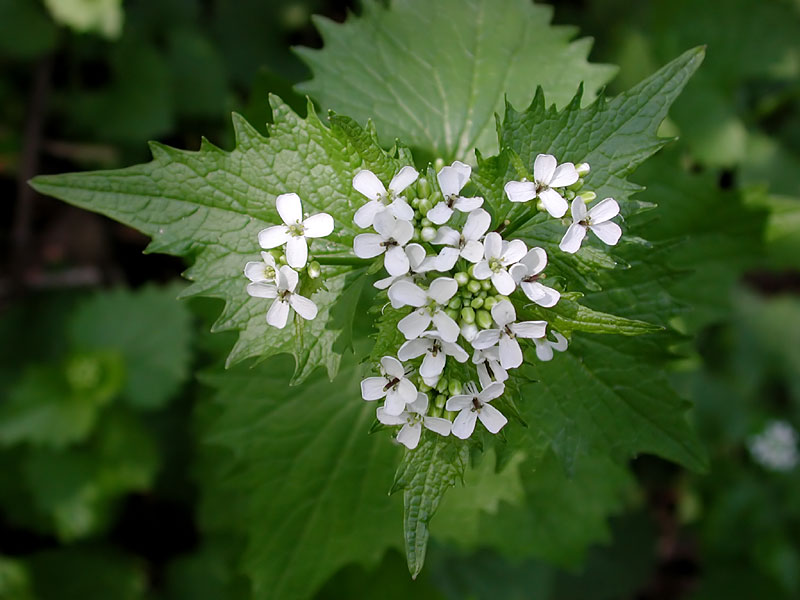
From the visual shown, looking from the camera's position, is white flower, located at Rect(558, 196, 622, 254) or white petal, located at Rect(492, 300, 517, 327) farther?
white flower, located at Rect(558, 196, 622, 254)

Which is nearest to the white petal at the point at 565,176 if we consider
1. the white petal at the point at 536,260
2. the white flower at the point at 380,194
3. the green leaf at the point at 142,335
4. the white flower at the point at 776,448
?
the white petal at the point at 536,260

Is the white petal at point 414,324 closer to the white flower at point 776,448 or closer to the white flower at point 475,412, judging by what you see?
the white flower at point 475,412

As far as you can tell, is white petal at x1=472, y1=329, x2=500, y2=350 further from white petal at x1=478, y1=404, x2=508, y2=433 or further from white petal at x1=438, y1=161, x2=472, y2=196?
white petal at x1=438, y1=161, x2=472, y2=196

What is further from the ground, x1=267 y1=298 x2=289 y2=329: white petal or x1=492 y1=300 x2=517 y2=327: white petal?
x1=267 y1=298 x2=289 y2=329: white petal

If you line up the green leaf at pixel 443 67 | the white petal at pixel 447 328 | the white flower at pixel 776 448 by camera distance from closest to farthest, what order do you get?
1. the white petal at pixel 447 328
2. the green leaf at pixel 443 67
3. the white flower at pixel 776 448

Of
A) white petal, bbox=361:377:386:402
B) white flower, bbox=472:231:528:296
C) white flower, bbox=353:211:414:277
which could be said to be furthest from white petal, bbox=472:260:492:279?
white petal, bbox=361:377:386:402

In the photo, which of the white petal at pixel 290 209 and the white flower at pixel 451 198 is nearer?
the white flower at pixel 451 198

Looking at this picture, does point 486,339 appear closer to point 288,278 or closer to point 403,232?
point 403,232
